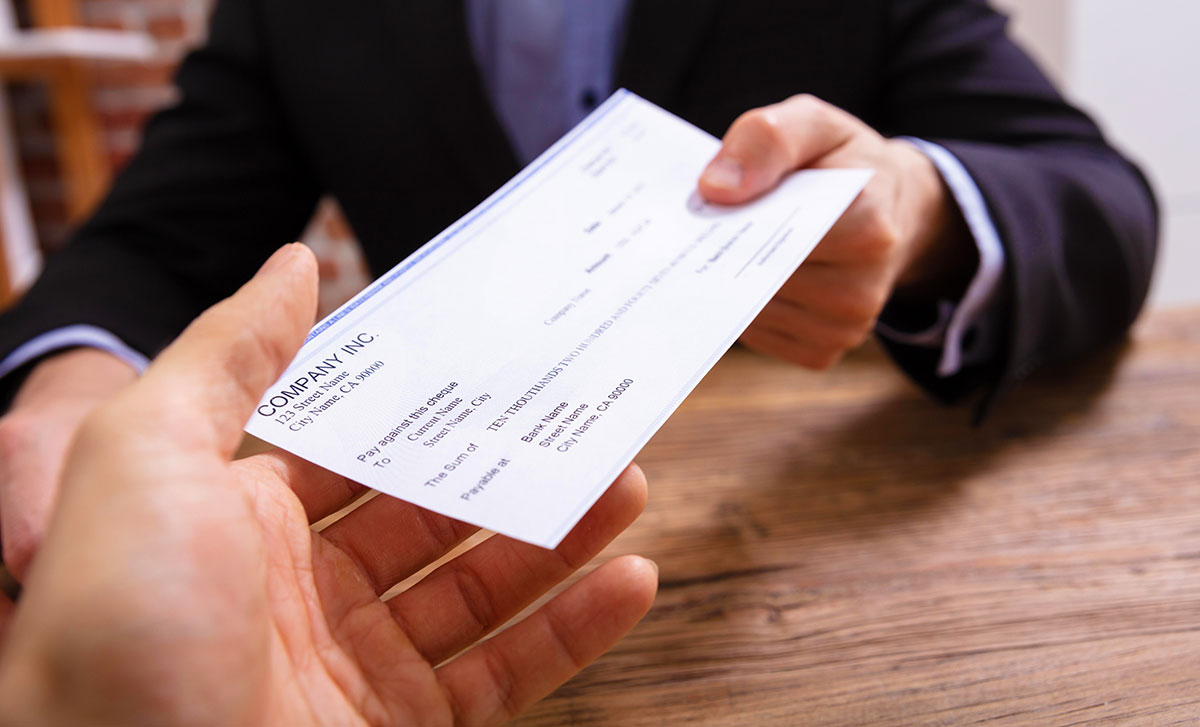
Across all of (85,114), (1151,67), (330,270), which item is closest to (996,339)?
(1151,67)

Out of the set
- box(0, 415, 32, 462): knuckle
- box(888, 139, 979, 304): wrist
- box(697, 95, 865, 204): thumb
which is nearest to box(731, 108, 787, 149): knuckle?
box(697, 95, 865, 204): thumb

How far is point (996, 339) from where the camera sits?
1.89 feet

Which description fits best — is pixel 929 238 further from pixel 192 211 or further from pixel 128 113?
pixel 128 113

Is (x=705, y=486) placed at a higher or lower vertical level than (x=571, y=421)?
lower

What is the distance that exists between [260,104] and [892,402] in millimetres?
756

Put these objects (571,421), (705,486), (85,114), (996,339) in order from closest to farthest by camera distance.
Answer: (571,421) → (705,486) → (996,339) → (85,114)

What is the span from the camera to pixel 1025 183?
550mm

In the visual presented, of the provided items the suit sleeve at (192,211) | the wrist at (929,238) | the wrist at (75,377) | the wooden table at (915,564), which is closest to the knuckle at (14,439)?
the wrist at (75,377)

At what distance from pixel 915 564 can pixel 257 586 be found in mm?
321

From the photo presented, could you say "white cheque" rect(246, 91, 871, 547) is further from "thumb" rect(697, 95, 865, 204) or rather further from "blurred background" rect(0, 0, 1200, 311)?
"blurred background" rect(0, 0, 1200, 311)

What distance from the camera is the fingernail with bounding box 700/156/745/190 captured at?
1.37 ft

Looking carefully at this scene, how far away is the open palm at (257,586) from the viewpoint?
0.63ft

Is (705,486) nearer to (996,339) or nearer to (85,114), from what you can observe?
(996,339)

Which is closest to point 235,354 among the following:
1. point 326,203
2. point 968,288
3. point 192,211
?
point 968,288
